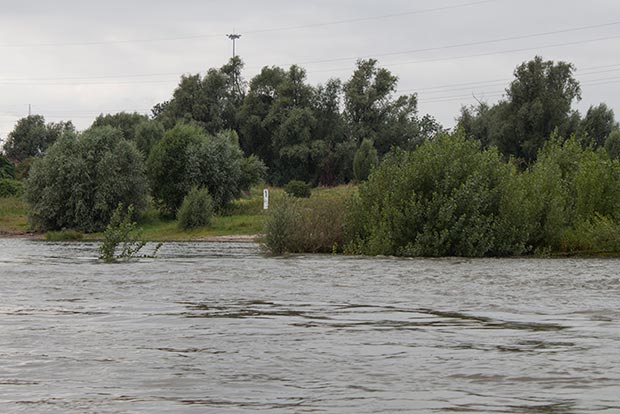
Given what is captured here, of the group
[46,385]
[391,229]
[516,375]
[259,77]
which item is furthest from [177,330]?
[259,77]

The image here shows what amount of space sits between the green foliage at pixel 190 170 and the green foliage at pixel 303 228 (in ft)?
139

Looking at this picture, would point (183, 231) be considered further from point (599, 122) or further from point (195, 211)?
point (599, 122)

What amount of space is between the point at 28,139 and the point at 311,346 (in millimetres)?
139421

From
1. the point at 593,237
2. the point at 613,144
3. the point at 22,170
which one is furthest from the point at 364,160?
the point at 593,237

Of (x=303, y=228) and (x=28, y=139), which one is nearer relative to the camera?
(x=303, y=228)

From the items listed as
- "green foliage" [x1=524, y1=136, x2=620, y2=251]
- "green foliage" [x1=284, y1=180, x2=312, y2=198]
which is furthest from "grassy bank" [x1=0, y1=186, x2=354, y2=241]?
"green foliage" [x1=524, y1=136, x2=620, y2=251]

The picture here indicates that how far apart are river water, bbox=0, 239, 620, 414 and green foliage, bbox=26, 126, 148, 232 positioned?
5481cm

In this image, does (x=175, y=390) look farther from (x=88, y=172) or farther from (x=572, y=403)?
(x=88, y=172)

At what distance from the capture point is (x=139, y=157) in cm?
8019

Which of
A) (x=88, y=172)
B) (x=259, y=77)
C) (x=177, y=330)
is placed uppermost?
(x=259, y=77)

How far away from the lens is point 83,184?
76.4 meters

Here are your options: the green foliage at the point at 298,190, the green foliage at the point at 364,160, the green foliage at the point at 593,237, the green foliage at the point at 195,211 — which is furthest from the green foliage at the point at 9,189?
the green foliage at the point at 593,237

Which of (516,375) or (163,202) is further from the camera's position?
(163,202)

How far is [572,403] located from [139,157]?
245ft
